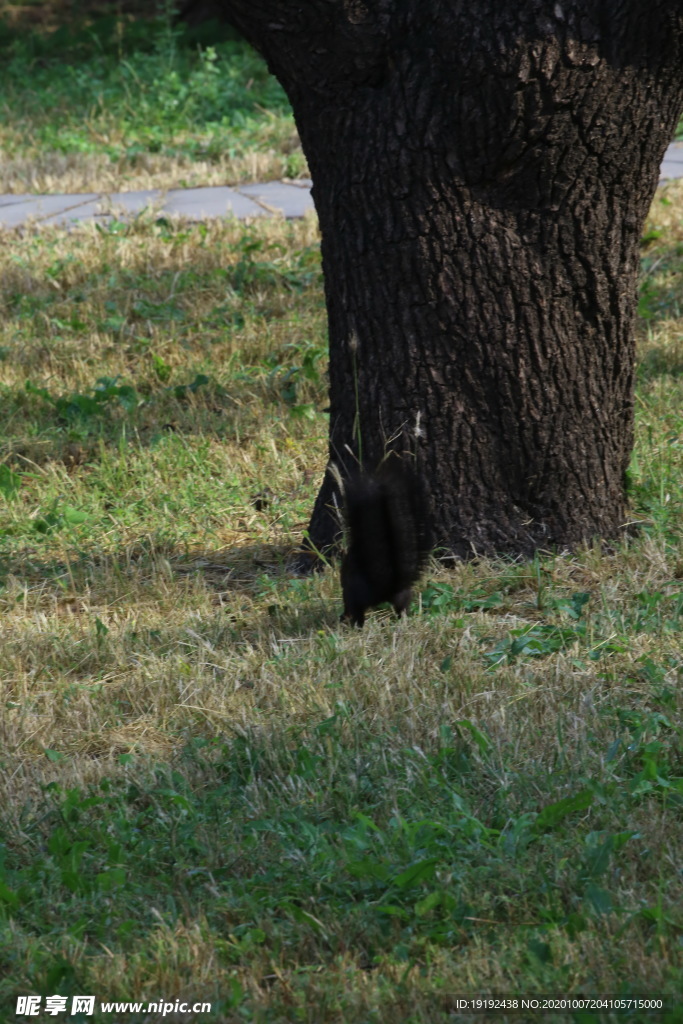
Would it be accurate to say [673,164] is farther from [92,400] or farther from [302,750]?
[302,750]

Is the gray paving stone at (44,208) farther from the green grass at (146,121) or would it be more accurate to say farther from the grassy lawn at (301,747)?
the grassy lawn at (301,747)

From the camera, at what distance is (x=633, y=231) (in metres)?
3.78

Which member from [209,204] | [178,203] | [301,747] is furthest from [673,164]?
[301,747]

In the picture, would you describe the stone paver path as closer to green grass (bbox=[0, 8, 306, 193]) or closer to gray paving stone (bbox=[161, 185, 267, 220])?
gray paving stone (bbox=[161, 185, 267, 220])

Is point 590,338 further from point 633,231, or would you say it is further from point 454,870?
point 454,870

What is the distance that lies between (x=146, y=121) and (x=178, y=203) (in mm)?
2568

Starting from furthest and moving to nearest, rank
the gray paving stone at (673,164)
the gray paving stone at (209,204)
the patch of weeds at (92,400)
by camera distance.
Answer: the gray paving stone at (673,164), the gray paving stone at (209,204), the patch of weeds at (92,400)

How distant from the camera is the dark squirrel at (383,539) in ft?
10.9

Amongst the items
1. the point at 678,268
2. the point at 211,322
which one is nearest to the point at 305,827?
the point at 211,322

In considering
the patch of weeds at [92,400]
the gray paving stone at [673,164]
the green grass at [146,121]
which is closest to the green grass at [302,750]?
the patch of weeds at [92,400]

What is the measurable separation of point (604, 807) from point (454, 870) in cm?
38

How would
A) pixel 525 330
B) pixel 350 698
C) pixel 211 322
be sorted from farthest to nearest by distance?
1. pixel 211 322
2. pixel 525 330
3. pixel 350 698

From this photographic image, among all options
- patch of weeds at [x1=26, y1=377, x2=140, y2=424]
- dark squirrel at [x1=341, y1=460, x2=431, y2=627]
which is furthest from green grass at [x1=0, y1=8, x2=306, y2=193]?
dark squirrel at [x1=341, y1=460, x2=431, y2=627]

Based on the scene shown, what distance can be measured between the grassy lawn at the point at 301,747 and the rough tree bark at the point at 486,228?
349mm
